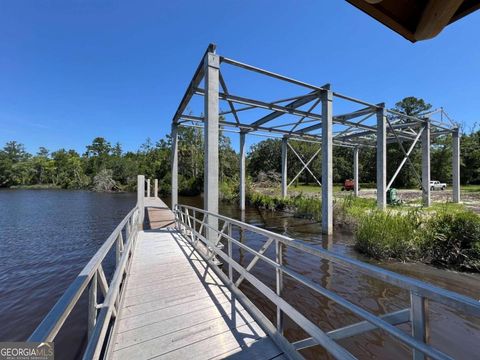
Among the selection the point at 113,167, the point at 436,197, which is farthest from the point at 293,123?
the point at 113,167

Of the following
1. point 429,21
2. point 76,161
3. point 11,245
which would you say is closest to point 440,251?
point 429,21

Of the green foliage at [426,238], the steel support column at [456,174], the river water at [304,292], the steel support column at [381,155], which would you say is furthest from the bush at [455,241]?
the steel support column at [456,174]

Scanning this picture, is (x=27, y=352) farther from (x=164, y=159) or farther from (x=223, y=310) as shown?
(x=164, y=159)

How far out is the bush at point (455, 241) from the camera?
17.3ft

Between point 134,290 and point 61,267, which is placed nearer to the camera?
point 134,290

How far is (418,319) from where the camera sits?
1.26 meters

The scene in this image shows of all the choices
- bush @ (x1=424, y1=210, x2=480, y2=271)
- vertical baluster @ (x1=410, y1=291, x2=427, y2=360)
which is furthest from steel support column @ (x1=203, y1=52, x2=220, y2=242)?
bush @ (x1=424, y1=210, x2=480, y2=271)

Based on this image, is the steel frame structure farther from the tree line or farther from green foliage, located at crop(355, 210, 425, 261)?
the tree line

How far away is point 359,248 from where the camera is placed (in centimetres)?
668

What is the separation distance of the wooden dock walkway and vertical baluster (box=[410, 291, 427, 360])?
1.32 metres

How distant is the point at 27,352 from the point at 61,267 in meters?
7.14

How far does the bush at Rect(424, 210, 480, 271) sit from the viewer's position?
526 centimetres

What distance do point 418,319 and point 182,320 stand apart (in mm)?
2397

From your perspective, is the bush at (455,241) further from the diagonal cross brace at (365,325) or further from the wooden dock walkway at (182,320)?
the diagonal cross brace at (365,325)
